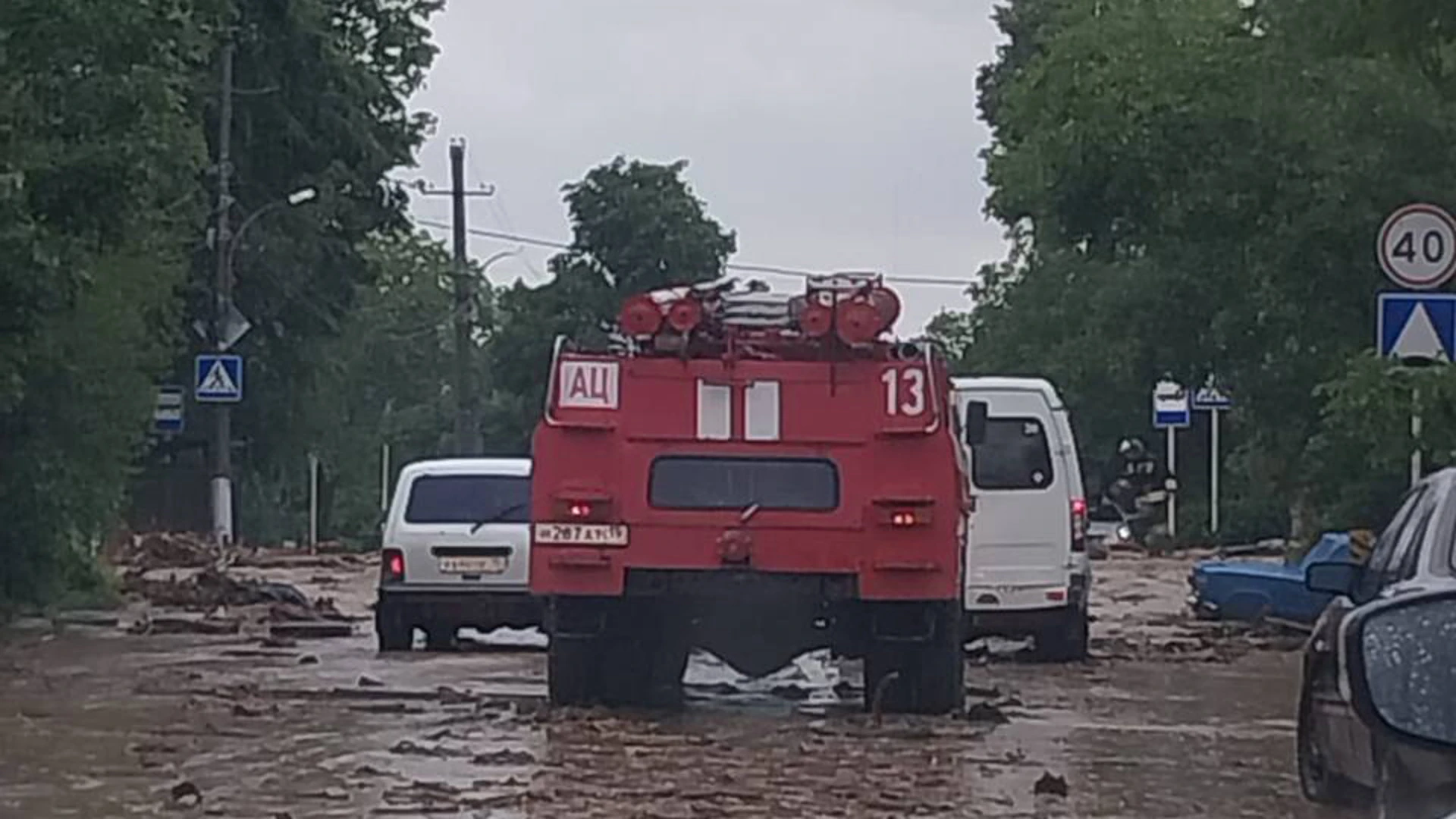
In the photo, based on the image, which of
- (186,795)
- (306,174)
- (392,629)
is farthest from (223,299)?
(186,795)

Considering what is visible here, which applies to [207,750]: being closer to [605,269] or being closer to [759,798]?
[759,798]

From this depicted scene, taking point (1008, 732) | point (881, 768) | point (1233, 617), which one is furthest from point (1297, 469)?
point (881, 768)

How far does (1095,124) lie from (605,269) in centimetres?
4431

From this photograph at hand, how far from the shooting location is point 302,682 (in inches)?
776

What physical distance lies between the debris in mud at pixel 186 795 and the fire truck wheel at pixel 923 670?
198 inches

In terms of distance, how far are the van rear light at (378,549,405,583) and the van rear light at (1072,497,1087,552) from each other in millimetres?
5066

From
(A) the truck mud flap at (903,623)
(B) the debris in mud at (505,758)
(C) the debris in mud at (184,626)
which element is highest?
(A) the truck mud flap at (903,623)

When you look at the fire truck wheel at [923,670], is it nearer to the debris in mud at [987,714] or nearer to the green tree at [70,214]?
the debris in mud at [987,714]

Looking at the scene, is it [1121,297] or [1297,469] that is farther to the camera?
[1121,297]

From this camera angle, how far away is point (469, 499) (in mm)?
23734

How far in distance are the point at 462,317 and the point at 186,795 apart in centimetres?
5140

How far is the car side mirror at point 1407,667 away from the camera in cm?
503

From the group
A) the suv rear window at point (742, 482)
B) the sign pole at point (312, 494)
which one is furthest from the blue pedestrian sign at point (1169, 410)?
the suv rear window at point (742, 482)

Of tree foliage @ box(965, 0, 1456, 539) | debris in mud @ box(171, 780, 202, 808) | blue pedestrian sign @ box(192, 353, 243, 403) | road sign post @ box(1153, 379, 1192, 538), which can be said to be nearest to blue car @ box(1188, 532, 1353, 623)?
tree foliage @ box(965, 0, 1456, 539)
